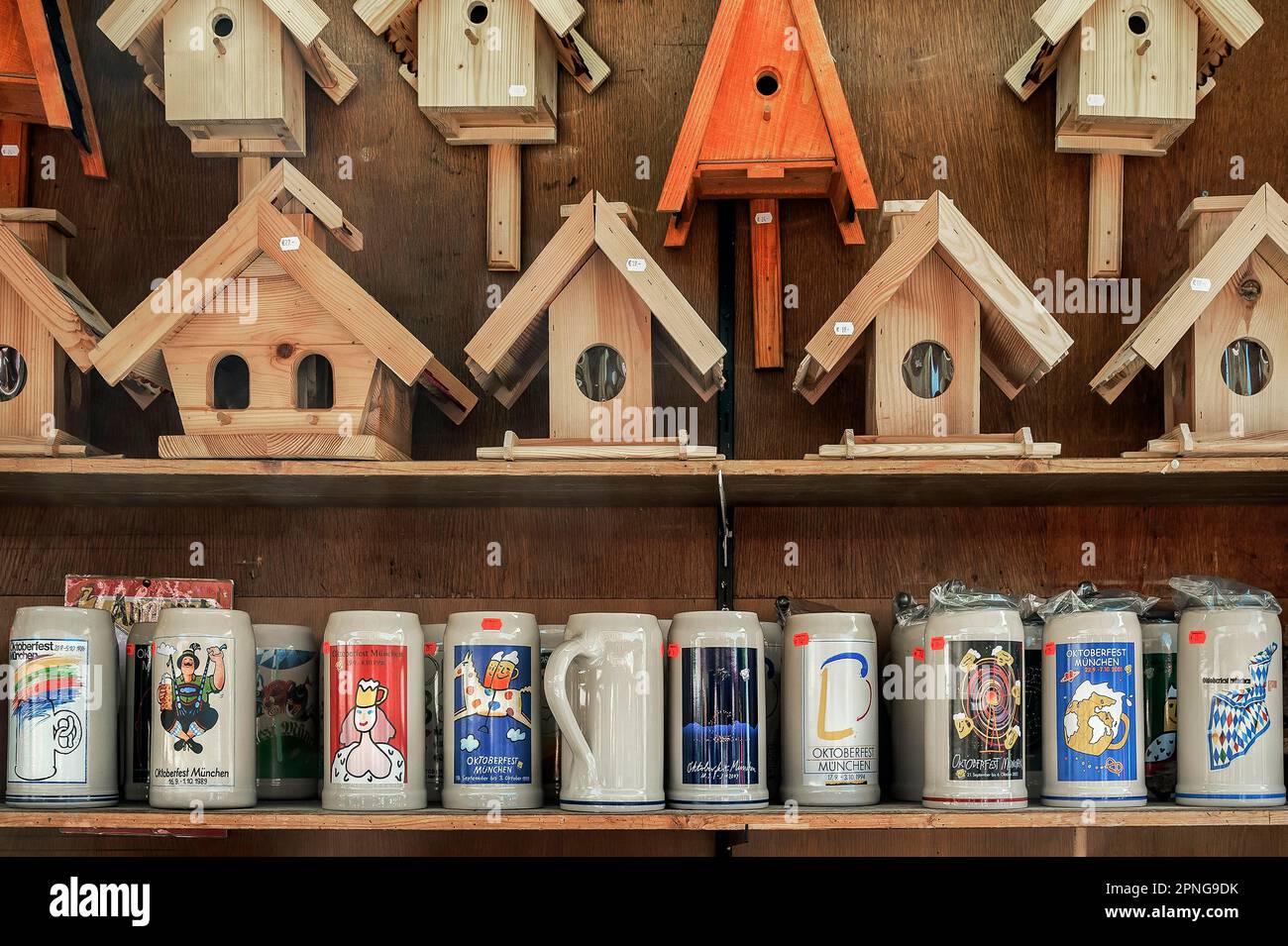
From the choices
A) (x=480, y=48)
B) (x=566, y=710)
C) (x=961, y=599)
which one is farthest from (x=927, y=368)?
(x=480, y=48)

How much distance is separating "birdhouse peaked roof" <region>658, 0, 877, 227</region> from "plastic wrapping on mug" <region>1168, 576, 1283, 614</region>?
0.57 metres

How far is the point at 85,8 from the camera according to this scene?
190 cm

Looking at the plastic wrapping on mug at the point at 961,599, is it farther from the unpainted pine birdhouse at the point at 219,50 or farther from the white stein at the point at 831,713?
the unpainted pine birdhouse at the point at 219,50

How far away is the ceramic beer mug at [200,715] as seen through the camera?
58.4 inches

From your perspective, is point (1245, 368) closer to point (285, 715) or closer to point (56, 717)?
point (285, 715)

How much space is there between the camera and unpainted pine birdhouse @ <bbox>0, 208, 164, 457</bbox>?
5.36ft

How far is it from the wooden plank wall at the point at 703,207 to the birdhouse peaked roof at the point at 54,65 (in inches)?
2.3

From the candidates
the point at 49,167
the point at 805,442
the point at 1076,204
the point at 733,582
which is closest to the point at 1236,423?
the point at 1076,204

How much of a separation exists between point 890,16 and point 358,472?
948 mm

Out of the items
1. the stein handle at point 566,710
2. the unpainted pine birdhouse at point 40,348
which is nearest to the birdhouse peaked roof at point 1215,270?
the stein handle at point 566,710

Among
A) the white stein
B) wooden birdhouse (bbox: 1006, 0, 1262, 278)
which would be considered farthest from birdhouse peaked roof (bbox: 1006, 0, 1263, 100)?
the white stein
